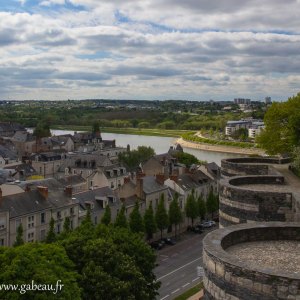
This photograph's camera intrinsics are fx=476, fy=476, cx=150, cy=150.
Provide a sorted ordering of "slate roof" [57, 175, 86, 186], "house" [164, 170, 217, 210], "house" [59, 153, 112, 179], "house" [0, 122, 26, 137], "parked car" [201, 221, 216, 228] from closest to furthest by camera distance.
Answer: "parked car" [201, 221, 216, 228]
"slate roof" [57, 175, 86, 186]
"house" [164, 170, 217, 210]
"house" [59, 153, 112, 179]
"house" [0, 122, 26, 137]

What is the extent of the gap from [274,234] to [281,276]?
3.37 metres

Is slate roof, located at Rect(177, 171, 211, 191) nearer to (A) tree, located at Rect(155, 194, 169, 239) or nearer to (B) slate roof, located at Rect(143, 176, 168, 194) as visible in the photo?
(B) slate roof, located at Rect(143, 176, 168, 194)

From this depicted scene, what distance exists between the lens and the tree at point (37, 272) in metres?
15.0

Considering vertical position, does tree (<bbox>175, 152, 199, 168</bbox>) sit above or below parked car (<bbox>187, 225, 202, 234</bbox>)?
above

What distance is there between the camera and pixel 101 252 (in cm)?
A: 1831

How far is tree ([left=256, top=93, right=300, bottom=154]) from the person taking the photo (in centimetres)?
2798

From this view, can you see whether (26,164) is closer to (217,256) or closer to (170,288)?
(170,288)

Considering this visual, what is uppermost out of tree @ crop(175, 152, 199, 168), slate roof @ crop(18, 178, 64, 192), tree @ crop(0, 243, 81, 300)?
tree @ crop(0, 243, 81, 300)

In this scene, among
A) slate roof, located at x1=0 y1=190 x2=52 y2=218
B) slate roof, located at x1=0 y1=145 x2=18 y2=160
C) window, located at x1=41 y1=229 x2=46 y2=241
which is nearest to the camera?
slate roof, located at x1=0 y1=190 x2=52 y2=218

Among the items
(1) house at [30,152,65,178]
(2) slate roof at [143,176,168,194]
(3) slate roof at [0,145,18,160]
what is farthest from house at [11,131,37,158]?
(2) slate roof at [143,176,168,194]

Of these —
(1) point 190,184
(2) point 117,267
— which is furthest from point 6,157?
(2) point 117,267

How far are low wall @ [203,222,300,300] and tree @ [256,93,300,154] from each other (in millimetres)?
→ 17987

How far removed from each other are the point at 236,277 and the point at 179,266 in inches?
858

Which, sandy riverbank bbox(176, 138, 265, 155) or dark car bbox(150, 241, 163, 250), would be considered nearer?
dark car bbox(150, 241, 163, 250)
